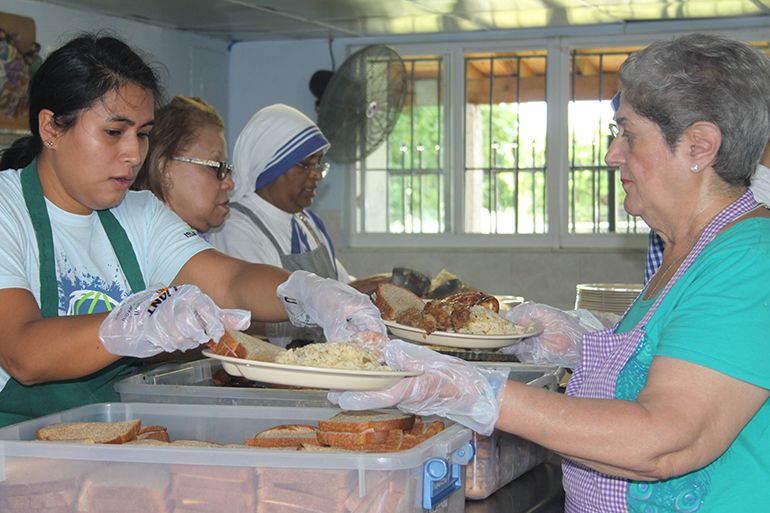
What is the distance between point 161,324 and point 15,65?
3.57 meters

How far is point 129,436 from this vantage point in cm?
128

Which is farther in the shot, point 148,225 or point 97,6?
point 97,6

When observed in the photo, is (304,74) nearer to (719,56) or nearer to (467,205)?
(467,205)

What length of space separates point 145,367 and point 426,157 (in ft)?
13.5

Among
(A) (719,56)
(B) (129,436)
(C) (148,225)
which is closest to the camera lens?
(A) (719,56)

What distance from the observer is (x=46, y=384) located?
1.54 m

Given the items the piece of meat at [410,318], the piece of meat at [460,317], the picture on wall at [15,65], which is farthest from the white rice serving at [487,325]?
the picture on wall at [15,65]

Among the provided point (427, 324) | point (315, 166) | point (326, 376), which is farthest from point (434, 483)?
point (315, 166)

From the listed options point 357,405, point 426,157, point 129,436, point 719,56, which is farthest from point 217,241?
point 426,157

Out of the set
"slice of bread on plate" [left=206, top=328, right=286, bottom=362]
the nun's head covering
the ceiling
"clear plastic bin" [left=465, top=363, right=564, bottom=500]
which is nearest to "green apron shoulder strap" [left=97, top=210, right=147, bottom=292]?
"slice of bread on plate" [left=206, top=328, right=286, bottom=362]

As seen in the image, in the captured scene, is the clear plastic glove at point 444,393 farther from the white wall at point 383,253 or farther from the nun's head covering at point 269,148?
the white wall at point 383,253

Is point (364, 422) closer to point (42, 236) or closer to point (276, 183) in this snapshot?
point (42, 236)

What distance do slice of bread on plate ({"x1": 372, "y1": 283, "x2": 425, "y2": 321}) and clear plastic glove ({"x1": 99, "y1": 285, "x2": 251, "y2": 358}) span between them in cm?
76

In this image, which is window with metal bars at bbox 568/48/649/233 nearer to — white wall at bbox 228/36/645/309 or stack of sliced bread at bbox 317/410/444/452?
white wall at bbox 228/36/645/309
